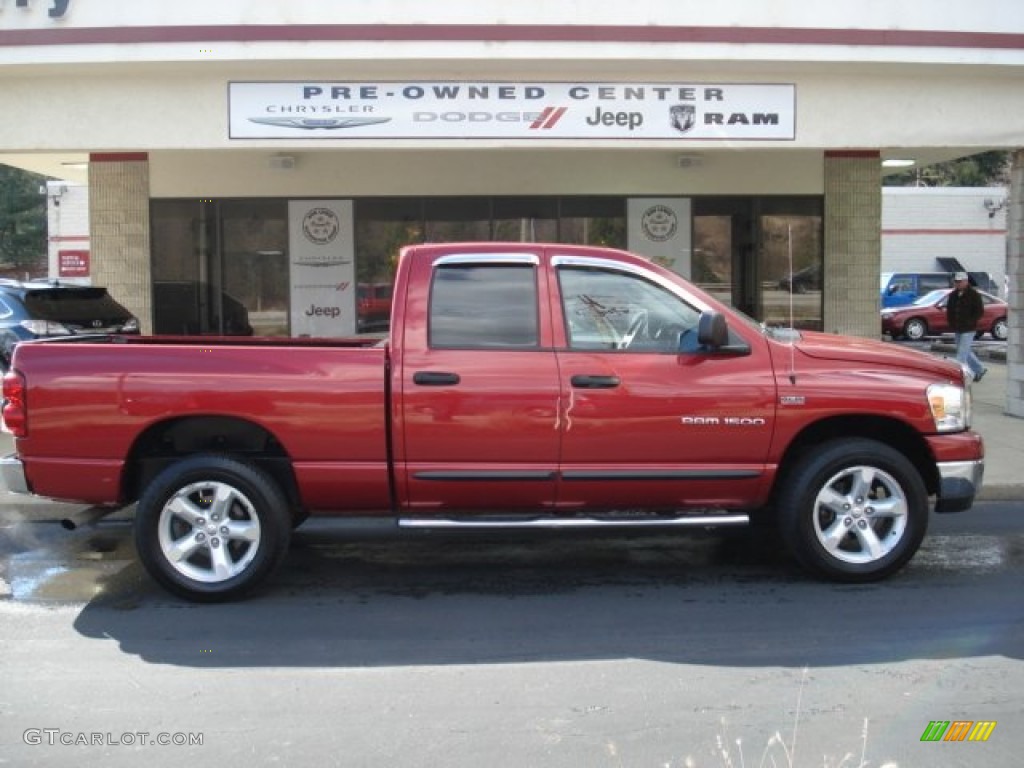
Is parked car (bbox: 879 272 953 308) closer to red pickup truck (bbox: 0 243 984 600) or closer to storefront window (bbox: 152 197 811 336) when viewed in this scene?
storefront window (bbox: 152 197 811 336)

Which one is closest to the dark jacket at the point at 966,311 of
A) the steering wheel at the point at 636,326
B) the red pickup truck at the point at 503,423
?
the red pickup truck at the point at 503,423

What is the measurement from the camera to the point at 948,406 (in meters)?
5.80

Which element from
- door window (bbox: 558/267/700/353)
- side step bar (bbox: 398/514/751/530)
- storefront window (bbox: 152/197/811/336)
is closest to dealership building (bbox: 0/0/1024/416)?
storefront window (bbox: 152/197/811/336)

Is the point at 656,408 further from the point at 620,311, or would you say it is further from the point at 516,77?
the point at 516,77

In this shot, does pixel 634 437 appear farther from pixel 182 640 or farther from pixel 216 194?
pixel 216 194

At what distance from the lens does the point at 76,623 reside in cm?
543

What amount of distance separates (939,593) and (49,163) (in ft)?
41.1

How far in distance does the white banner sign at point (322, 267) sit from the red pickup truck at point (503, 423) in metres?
8.21

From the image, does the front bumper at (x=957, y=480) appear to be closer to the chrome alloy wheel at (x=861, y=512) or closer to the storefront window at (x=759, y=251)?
the chrome alloy wheel at (x=861, y=512)

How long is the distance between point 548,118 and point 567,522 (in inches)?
221

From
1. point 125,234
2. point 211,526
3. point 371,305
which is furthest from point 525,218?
point 211,526

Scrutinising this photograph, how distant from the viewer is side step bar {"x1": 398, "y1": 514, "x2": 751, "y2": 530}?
5.62 meters

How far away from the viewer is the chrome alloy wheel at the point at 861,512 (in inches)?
227

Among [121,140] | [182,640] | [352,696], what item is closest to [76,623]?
[182,640]
